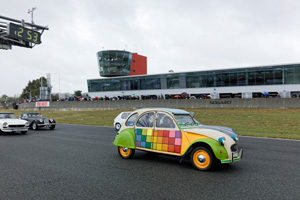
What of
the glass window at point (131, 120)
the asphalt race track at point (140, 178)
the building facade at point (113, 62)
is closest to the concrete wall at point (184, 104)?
the asphalt race track at point (140, 178)

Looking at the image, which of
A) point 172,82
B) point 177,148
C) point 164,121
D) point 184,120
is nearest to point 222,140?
point 177,148

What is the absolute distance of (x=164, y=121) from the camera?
663 cm

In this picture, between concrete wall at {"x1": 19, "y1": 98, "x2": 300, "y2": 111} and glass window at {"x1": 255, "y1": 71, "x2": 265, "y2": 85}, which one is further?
glass window at {"x1": 255, "y1": 71, "x2": 265, "y2": 85}

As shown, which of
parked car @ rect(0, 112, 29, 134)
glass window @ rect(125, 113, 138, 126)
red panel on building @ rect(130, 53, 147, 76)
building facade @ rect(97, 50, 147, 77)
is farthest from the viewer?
red panel on building @ rect(130, 53, 147, 76)

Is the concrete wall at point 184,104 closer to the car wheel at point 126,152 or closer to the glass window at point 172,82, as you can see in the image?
the glass window at point 172,82

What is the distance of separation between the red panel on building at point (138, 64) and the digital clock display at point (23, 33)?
229 feet

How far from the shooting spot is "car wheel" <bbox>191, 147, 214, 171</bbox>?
5844 millimetres

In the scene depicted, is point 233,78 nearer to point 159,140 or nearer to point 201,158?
point 159,140

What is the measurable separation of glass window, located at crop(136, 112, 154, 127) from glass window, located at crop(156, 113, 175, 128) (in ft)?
0.69

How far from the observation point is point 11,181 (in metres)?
5.16

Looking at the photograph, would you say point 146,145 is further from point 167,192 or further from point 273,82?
point 273,82

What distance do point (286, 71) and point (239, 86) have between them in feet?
29.5

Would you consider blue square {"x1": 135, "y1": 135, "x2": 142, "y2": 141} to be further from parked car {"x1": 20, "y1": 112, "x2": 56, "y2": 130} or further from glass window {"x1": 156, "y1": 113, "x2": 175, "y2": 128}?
parked car {"x1": 20, "y1": 112, "x2": 56, "y2": 130}

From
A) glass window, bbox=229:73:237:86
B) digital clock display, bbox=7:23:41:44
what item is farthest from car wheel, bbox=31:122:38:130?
glass window, bbox=229:73:237:86
